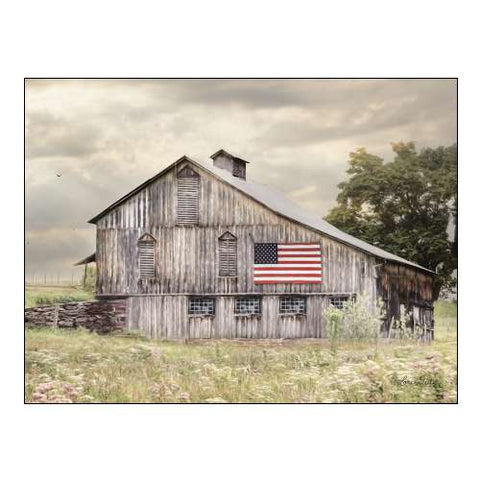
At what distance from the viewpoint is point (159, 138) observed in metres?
20.0

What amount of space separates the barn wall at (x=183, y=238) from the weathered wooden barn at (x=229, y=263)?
23 millimetres

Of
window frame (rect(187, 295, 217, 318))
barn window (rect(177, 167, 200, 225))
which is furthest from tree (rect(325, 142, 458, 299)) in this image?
window frame (rect(187, 295, 217, 318))

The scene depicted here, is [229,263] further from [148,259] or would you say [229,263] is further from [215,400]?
[215,400]

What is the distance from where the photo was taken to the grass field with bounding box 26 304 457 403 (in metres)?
18.8

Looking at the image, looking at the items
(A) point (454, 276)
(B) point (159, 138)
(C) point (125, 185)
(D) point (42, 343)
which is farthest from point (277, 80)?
(D) point (42, 343)

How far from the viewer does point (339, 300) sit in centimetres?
2052

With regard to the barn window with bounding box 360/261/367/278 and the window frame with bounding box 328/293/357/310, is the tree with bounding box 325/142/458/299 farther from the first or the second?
the window frame with bounding box 328/293/357/310

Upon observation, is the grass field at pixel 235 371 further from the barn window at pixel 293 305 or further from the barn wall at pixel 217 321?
the barn window at pixel 293 305

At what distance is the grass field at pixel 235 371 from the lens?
1875 cm

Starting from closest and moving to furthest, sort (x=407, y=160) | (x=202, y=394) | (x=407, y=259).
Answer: (x=202, y=394)
(x=407, y=160)
(x=407, y=259)

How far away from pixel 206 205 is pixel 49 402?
581cm

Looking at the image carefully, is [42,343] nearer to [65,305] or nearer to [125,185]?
[65,305]
